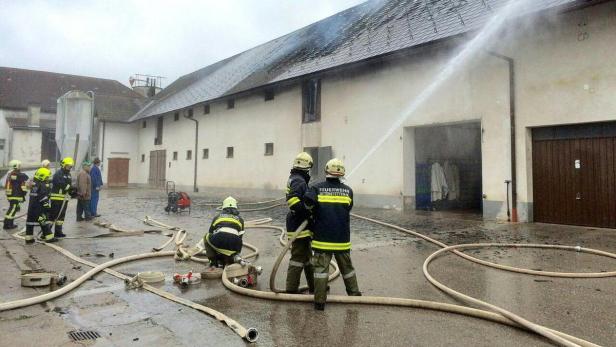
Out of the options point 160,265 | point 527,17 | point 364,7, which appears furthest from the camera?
point 364,7

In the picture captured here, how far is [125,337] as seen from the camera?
136 inches

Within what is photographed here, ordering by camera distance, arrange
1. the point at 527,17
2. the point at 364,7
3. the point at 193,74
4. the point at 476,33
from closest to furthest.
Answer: the point at 527,17 < the point at 476,33 < the point at 364,7 < the point at 193,74

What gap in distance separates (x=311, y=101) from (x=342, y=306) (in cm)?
1308

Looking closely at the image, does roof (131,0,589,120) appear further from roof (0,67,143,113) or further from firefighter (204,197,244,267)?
roof (0,67,143,113)

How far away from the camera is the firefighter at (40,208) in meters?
7.88

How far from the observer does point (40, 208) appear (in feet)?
26.1

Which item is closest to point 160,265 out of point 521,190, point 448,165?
point 521,190

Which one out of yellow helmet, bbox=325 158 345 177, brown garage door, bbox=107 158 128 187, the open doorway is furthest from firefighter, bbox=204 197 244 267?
brown garage door, bbox=107 158 128 187

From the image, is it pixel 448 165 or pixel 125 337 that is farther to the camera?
pixel 448 165

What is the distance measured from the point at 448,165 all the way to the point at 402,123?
2.54 m

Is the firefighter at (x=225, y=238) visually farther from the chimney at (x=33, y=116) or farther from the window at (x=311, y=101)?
the chimney at (x=33, y=116)

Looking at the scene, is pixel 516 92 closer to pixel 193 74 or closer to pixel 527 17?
pixel 527 17

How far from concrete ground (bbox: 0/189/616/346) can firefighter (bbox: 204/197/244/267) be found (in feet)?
1.26

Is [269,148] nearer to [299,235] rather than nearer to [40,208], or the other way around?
[40,208]
